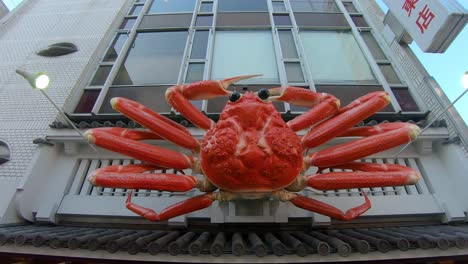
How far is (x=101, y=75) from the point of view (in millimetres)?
5641

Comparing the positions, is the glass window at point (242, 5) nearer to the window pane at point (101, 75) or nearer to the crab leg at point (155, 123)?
the window pane at point (101, 75)

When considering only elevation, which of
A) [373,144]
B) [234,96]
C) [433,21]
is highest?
[433,21]

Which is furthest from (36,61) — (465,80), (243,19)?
(465,80)

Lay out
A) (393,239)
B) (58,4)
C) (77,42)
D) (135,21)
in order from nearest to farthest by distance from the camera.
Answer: (393,239) < (77,42) < (135,21) < (58,4)

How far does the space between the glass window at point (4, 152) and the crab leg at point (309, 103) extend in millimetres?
4743

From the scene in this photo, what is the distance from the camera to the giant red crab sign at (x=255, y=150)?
2.48m

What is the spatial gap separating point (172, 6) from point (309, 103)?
6283 mm

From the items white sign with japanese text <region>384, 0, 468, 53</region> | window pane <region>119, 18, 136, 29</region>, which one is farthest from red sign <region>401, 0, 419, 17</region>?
window pane <region>119, 18, 136, 29</region>

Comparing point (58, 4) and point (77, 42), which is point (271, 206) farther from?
point (58, 4)

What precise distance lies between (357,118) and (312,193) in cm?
148

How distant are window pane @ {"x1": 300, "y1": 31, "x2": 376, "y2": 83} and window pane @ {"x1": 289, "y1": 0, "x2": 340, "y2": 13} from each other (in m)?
1.19

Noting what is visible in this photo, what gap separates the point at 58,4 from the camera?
25.3 feet

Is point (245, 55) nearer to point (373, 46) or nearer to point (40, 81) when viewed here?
point (373, 46)

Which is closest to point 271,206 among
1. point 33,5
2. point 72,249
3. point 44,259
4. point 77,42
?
point 72,249
